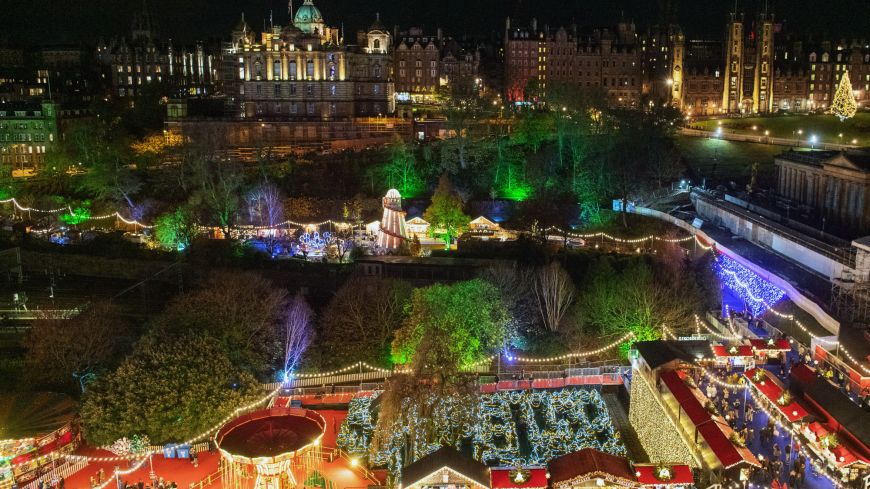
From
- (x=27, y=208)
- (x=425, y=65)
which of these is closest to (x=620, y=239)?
(x=27, y=208)

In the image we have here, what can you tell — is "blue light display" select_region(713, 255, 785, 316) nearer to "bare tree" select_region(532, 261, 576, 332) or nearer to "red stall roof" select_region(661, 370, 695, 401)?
"bare tree" select_region(532, 261, 576, 332)

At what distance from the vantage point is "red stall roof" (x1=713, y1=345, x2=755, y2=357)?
2336cm

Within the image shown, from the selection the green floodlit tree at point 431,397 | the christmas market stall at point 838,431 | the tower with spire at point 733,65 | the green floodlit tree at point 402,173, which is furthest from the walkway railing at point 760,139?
the christmas market stall at point 838,431

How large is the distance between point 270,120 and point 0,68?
4167 cm

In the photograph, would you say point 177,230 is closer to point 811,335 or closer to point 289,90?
point 289,90

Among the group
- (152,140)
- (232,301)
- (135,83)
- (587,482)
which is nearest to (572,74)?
(152,140)

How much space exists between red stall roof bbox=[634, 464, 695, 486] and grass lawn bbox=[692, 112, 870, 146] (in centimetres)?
4743

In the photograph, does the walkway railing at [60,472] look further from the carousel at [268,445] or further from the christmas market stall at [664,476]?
the christmas market stall at [664,476]

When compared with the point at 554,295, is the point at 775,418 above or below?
below

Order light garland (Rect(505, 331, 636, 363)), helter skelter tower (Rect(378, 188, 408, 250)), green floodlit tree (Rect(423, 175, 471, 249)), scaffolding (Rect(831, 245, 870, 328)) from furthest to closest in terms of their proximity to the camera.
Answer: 1. green floodlit tree (Rect(423, 175, 471, 249))
2. helter skelter tower (Rect(378, 188, 408, 250))
3. light garland (Rect(505, 331, 636, 363))
4. scaffolding (Rect(831, 245, 870, 328))

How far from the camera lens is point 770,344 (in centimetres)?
2422

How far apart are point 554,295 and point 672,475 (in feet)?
53.4

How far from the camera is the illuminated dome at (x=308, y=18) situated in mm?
69750

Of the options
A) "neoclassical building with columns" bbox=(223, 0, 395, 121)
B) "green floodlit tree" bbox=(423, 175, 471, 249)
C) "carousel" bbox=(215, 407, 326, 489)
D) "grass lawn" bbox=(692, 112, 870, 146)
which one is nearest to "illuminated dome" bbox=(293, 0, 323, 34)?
"neoclassical building with columns" bbox=(223, 0, 395, 121)
